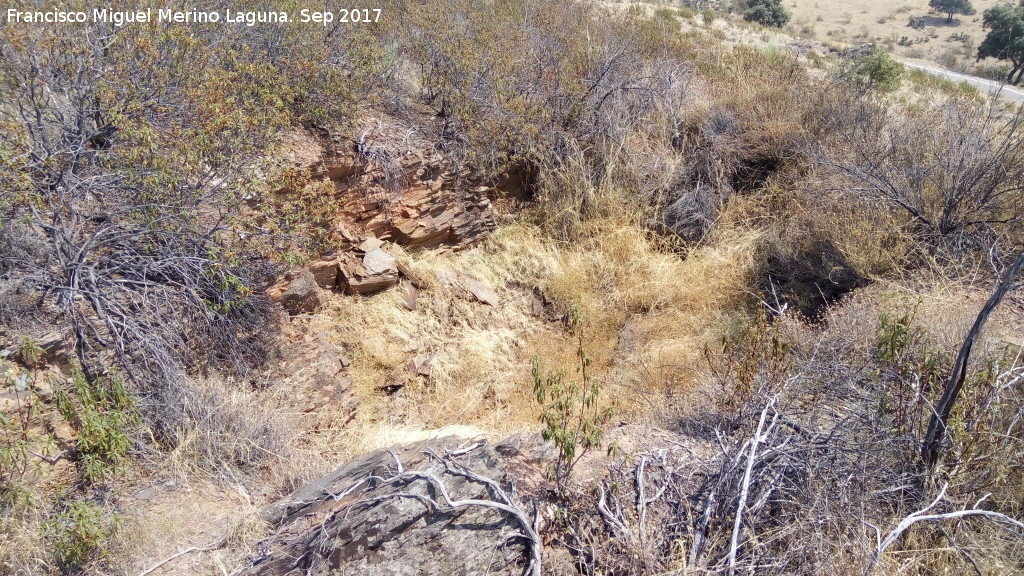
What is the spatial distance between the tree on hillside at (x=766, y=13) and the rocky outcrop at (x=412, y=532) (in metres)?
21.5

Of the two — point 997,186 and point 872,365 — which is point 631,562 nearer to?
point 872,365

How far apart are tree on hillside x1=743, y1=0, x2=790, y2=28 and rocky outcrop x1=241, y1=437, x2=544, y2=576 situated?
21.5 metres

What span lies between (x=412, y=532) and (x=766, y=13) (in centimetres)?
2324

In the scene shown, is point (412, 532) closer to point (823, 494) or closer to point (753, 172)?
point (823, 494)

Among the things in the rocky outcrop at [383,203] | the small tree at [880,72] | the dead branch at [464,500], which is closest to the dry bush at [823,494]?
the dead branch at [464,500]

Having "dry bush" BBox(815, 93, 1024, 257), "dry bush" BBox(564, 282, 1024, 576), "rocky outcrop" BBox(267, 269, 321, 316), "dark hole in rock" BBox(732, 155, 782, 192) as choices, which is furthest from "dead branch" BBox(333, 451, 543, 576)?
"dark hole in rock" BBox(732, 155, 782, 192)

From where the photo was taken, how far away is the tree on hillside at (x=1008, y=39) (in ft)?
58.0

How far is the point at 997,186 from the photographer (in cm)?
524

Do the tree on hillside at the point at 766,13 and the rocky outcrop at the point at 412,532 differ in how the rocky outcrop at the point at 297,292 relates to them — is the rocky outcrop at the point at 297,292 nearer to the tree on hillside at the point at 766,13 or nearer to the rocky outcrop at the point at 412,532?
the rocky outcrop at the point at 412,532

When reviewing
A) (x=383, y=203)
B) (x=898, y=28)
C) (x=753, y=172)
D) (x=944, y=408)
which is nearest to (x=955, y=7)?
(x=898, y=28)

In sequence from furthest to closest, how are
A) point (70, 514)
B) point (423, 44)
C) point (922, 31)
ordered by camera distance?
point (922, 31) → point (423, 44) → point (70, 514)

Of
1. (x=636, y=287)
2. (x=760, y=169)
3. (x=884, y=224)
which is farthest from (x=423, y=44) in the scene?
(x=884, y=224)

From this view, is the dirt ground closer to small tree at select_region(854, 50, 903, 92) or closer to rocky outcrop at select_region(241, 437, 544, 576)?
small tree at select_region(854, 50, 903, 92)

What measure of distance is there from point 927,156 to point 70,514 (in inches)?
295
